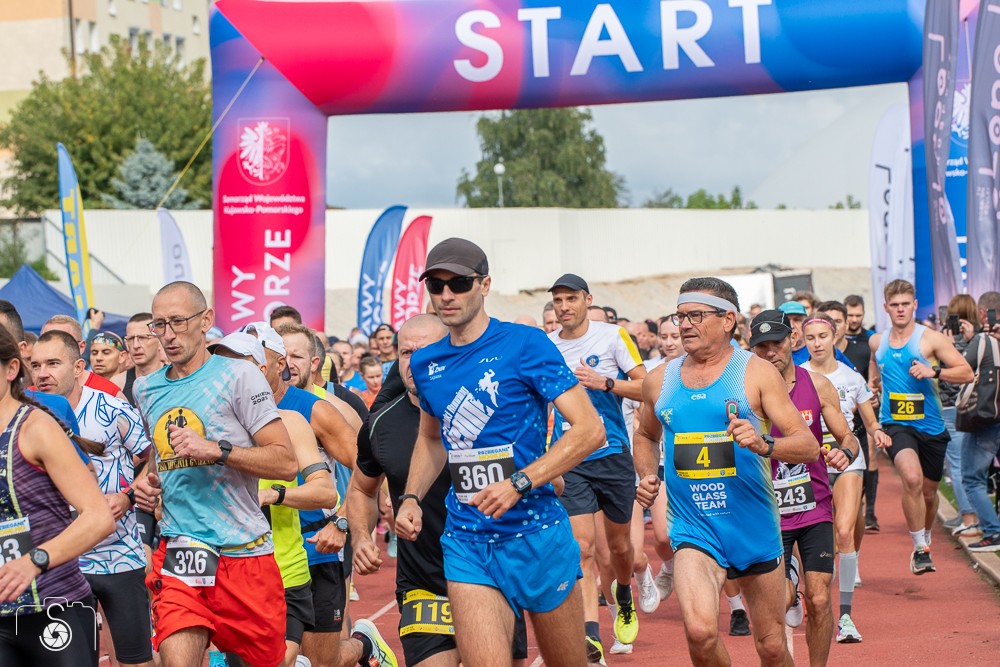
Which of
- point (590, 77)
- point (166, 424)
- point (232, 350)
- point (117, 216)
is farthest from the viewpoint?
point (117, 216)

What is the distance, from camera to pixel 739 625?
9.60 m

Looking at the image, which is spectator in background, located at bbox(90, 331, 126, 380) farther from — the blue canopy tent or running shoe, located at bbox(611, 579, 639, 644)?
the blue canopy tent

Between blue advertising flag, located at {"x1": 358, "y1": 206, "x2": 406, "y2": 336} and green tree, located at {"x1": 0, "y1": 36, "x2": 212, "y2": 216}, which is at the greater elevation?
green tree, located at {"x1": 0, "y1": 36, "x2": 212, "y2": 216}

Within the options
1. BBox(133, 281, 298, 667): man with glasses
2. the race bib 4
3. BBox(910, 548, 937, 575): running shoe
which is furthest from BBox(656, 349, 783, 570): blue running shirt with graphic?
BBox(910, 548, 937, 575): running shoe

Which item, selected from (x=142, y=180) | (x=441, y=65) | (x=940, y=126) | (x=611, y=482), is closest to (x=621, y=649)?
(x=611, y=482)

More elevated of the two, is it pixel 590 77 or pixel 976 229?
pixel 590 77

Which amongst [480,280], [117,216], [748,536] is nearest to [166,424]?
[480,280]

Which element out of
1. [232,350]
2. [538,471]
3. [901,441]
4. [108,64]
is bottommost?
[901,441]

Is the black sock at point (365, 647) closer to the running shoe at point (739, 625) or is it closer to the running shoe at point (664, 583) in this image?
the running shoe at point (739, 625)

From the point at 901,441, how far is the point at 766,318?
467 cm

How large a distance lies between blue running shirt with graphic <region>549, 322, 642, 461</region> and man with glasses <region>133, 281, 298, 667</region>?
3809mm

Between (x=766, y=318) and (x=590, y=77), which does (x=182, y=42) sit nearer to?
(x=590, y=77)

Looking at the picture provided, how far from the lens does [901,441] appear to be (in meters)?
11.9

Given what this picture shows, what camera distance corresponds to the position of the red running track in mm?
8805
